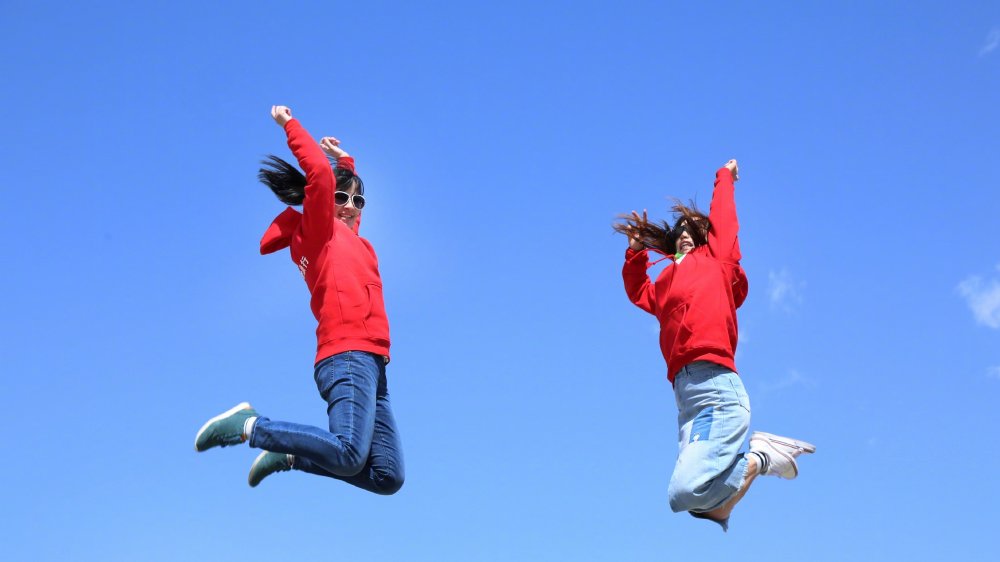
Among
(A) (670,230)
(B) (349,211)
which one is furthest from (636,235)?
(B) (349,211)

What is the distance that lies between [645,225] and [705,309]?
1320mm

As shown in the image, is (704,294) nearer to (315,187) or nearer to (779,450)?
(779,450)

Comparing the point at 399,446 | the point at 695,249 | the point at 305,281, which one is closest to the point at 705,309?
the point at 695,249

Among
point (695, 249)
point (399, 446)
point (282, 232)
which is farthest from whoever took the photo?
point (695, 249)

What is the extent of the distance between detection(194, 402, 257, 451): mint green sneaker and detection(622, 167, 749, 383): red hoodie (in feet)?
10.1

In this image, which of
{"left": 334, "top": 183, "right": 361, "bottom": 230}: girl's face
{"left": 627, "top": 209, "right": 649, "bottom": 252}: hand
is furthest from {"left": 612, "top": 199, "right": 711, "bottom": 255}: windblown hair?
{"left": 334, "top": 183, "right": 361, "bottom": 230}: girl's face

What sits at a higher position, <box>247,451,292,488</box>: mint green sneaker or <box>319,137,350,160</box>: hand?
<box>319,137,350,160</box>: hand

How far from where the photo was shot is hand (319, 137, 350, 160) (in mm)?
8148

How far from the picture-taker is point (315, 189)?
713 centimetres

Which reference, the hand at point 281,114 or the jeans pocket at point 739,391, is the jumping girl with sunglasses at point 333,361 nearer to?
the hand at point 281,114

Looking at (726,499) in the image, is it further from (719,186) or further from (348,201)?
(348,201)

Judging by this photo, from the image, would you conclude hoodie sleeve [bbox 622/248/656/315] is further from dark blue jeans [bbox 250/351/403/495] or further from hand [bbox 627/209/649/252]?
dark blue jeans [bbox 250/351/403/495]

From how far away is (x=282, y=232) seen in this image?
299 inches

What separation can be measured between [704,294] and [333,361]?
106 inches
